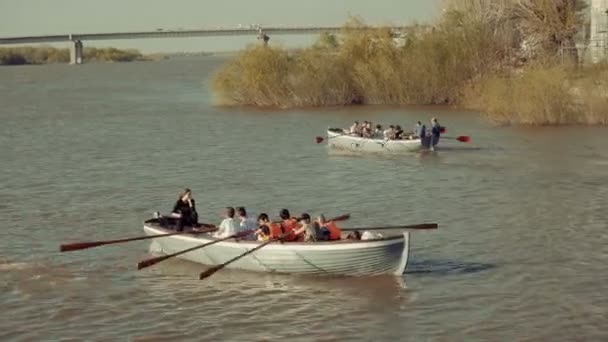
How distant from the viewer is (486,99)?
5412 centimetres

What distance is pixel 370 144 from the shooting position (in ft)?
141

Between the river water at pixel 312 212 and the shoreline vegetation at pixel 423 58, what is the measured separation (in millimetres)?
7220

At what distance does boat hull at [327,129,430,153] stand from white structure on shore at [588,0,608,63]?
2330 cm

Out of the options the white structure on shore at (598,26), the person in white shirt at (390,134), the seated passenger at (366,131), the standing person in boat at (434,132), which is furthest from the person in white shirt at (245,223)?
the white structure on shore at (598,26)

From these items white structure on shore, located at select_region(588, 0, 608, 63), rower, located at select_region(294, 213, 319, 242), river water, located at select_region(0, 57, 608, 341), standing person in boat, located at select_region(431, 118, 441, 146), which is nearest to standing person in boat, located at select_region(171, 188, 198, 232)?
river water, located at select_region(0, 57, 608, 341)

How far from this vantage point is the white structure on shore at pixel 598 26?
63.3 metres

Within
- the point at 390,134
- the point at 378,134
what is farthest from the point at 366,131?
the point at 390,134

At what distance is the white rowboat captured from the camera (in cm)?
4209

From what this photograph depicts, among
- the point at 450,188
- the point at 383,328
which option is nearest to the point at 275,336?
the point at 383,328

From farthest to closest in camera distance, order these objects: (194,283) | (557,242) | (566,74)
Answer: (566,74)
(557,242)
(194,283)

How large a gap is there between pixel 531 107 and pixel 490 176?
13.4 meters

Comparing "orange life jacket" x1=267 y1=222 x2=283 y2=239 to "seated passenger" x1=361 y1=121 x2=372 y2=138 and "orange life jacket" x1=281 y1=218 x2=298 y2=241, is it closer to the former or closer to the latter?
"orange life jacket" x1=281 y1=218 x2=298 y2=241

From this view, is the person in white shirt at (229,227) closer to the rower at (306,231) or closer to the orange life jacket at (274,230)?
the orange life jacket at (274,230)

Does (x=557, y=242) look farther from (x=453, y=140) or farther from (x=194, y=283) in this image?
(x=453, y=140)
